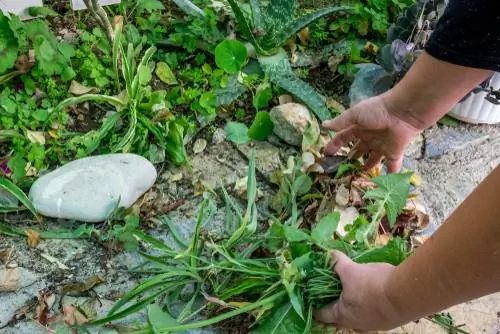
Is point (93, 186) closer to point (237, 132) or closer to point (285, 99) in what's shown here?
point (237, 132)

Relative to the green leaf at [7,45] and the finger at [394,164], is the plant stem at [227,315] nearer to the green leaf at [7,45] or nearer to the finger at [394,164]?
the finger at [394,164]

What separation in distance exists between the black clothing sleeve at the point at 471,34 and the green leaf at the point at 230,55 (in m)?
0.78

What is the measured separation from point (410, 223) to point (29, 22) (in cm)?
122

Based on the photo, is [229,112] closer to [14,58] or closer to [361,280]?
[14,58]

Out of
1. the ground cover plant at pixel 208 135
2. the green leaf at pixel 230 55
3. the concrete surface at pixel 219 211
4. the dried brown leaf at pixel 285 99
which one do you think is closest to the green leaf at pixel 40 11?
the ground cover plant at pixel 208 135

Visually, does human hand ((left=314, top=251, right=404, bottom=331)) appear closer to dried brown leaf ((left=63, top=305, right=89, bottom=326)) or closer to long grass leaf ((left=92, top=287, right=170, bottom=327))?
long grass leaf ((left=92, top=287, right=170, bottom=327))

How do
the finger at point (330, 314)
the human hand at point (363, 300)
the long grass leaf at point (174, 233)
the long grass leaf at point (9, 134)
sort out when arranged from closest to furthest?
the human hand at point (363, 300)
the finger at point (330, 314)
the long grass leaf at point (174, 233)
the long grass leaf at point (9, 134)

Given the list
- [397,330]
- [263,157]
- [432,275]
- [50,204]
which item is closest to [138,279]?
[50,204]

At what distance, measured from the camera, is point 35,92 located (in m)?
2.03

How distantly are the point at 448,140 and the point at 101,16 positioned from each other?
3.60ft

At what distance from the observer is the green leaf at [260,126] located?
6.41ft

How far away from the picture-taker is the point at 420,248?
3.73ft

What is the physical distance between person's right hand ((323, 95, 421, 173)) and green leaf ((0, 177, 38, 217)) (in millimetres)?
784

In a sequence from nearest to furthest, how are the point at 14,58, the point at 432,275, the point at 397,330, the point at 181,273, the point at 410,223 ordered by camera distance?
1. the point at 432,275
2. the point at 181,273
3. the point at 397,330
4. the point at 410,223
5. the point at 14,58
